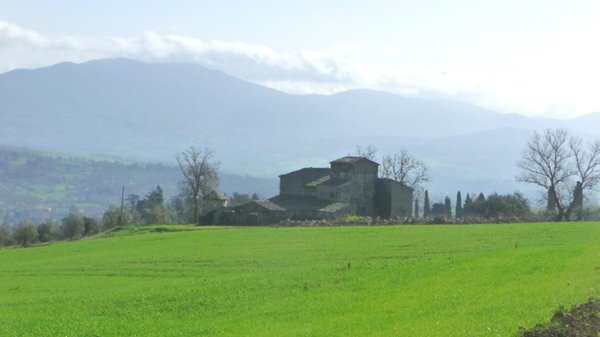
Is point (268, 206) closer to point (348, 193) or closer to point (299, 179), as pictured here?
point (348, 193)

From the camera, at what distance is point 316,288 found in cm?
2898

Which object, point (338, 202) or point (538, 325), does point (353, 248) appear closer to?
point (538, 325)

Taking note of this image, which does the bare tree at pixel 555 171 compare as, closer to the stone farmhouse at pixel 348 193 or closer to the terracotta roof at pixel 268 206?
the stone farmhouse at pixel 348 193

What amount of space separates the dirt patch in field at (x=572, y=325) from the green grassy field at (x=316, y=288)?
0.59m

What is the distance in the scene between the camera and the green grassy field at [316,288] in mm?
21125

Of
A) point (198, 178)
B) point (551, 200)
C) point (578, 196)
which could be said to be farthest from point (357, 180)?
point (578, 196)

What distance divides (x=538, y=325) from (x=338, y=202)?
260 ft

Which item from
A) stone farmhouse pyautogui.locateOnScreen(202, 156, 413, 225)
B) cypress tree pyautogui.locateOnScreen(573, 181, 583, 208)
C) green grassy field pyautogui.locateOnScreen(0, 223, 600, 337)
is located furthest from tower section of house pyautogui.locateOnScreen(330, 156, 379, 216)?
green grassy field pyautogui.locateOnScreen(0, 223, 600, 337)

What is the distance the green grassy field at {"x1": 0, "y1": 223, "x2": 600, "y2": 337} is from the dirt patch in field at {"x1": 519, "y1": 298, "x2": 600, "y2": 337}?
588 millimetres

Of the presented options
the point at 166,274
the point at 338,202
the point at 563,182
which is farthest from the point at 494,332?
the point at 563,182

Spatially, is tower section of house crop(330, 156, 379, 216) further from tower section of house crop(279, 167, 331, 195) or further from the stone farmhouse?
tower section of house crop(279, 167, 331, 195)

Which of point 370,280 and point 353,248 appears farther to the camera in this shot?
point 353,248

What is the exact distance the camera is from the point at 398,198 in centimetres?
10256

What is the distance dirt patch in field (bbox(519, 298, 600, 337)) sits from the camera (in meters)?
16.5
